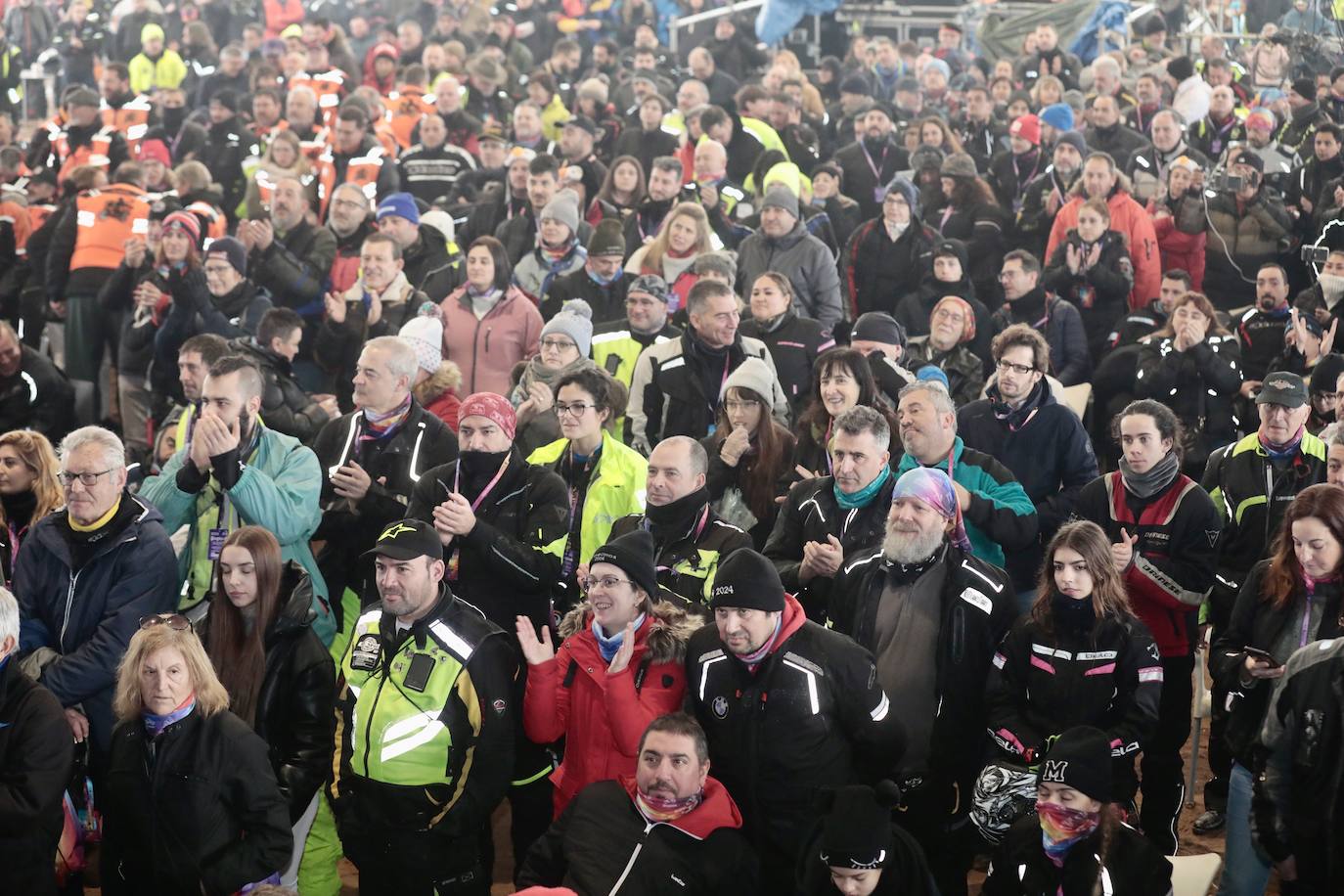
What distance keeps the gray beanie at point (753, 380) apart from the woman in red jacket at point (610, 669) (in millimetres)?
1710

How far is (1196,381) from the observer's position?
8.57 meters

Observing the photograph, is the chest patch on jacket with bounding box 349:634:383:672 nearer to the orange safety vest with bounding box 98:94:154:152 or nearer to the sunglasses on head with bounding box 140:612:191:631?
the sunglasses on head with bounding box 140:612:191:631

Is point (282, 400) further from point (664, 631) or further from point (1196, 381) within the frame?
point (1196, 381)

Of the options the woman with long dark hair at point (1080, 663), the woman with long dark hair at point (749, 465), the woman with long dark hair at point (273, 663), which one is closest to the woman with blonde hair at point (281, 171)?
the woman with long dark hair at point (749, 465)

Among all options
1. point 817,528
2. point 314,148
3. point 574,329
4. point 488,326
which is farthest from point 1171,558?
point 314,148

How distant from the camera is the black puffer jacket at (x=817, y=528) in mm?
6027

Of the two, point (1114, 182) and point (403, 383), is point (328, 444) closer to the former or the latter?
point (403, 383)

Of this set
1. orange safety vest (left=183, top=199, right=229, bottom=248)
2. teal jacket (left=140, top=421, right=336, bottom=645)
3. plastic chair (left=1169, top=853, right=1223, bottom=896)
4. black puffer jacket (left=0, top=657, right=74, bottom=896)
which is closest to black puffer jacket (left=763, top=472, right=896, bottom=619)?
plastic chair (left=1169, top=853, right=1223, bottom=896)

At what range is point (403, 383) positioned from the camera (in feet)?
22.9

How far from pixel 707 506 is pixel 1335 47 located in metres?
10.9

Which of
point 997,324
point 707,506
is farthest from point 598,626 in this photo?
point 997,324

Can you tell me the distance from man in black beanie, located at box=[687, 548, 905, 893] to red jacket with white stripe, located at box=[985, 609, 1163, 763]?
0.63 meters

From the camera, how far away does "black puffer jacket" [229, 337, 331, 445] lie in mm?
7867

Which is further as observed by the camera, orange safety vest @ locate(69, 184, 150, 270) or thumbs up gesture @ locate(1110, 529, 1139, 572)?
orange safety vest @ locate(69, 184, 150, 270)
